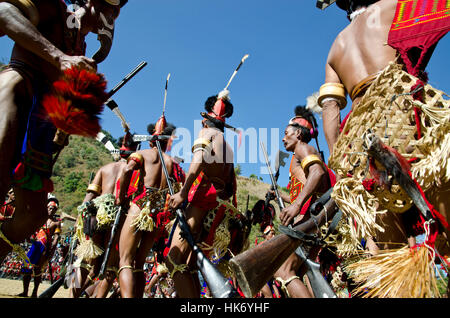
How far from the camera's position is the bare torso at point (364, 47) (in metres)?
2.07

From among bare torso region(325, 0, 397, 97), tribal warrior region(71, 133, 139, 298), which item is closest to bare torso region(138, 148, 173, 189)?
tribal warrior region(71, 133, 139, 298)

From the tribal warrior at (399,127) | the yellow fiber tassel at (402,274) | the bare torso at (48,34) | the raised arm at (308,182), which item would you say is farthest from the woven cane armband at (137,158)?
the yellow fiber tassel at (402,274)

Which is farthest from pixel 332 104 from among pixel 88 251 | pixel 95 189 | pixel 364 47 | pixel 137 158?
pixel 95 189

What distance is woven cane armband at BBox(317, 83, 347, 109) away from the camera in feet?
7.86

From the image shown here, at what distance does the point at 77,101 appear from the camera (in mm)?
2148

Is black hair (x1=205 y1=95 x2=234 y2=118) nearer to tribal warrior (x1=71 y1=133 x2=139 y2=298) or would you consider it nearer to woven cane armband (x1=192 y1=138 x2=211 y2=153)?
woven cane armband (x1=192 y1=138 x2=211 y2=153)

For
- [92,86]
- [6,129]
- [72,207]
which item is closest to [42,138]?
[6,129]

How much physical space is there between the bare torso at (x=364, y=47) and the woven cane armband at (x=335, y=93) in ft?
0.15

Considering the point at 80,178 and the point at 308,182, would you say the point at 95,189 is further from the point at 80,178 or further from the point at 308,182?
the point at 80,178

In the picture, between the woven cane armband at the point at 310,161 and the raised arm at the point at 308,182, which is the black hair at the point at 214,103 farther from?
the woven cane armband at the point at 310,161

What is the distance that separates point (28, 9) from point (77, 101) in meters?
0.65

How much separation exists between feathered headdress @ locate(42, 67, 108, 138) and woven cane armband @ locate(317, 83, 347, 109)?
161 centimetres

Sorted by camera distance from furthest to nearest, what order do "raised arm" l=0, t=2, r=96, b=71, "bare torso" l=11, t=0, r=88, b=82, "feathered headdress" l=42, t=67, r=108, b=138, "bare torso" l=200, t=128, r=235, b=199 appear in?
1. "bare torso" l=200, t=128, r=235, b=199
2. "bare torso" l=11, t=0, r=88, b=82
3. "feathered headdress" l=42, t=67, r=108, b=138
4. "raised arm" l=0, t=2, r=96, b=71
